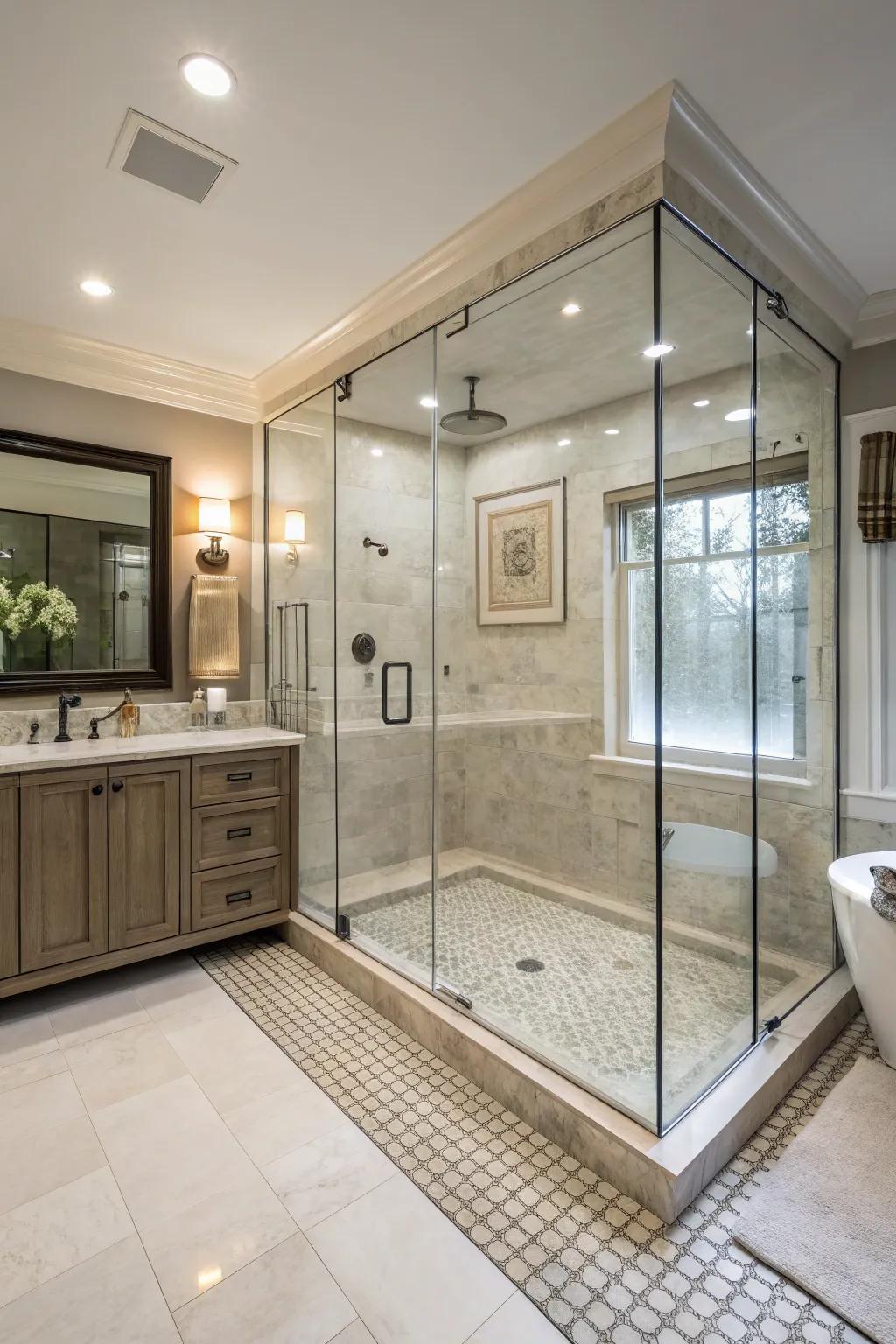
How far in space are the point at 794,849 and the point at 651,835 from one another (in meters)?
0.96

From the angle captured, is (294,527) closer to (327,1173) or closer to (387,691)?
(387,691)

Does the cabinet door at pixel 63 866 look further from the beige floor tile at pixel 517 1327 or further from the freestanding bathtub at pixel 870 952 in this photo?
the freestanding bathtub at pixel 870 952

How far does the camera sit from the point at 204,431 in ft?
11.5

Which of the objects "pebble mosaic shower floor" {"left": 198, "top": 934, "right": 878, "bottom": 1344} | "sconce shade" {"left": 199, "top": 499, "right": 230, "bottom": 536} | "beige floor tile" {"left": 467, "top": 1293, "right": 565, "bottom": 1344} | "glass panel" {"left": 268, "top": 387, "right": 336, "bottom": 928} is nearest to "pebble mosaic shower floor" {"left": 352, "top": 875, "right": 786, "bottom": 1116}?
"pebble mosaic shower floor" {"left": 198, "top": 934, "right": 878, "bottom": 1344}

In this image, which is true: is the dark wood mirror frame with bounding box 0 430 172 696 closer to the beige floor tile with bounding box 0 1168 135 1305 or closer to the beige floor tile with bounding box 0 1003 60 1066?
the beige floor tile with bounding box 0 1003 60 1066

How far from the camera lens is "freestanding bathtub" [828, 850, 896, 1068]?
211 cm

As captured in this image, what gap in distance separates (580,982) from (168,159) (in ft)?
9.46

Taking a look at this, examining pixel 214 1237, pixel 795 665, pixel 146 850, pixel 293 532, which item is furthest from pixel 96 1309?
pixel 293 532

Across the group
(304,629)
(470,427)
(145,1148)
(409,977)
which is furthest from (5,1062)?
(470,427)

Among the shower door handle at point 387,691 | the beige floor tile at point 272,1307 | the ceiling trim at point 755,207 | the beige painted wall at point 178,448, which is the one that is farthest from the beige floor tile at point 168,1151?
the ceiling trim at point 755,207

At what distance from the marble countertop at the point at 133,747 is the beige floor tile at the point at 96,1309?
155cm

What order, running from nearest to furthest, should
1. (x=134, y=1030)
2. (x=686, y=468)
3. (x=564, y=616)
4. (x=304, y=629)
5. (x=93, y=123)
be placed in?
(x=93, y=123) < (x=686, y=468) < (x=134, y=1030) < (x=564, y=616) < (x=304, y=629)

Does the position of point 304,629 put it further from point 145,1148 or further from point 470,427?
point 145,1148

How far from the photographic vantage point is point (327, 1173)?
178cm
